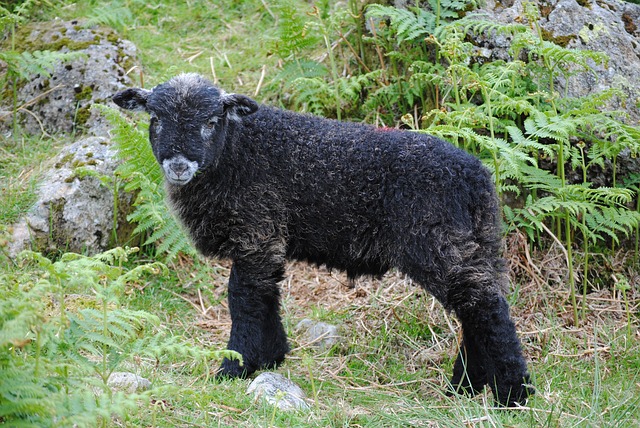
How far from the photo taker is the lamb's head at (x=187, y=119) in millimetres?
6254

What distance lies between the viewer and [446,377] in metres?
6.55

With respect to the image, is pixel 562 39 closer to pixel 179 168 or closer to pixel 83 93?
pixel 179 168

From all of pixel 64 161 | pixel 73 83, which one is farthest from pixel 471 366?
pixel 73 83

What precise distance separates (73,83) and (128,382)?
5575 mm

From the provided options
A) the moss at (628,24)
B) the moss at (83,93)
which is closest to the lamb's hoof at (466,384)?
the moss at (628,24)

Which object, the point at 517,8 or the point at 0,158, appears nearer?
the point at 517,8

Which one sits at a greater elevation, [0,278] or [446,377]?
[0,278]

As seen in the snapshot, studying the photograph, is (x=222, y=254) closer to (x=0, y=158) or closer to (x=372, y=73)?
(x=372, y=73)

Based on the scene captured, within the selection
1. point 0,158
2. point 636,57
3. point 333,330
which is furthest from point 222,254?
point 636,57

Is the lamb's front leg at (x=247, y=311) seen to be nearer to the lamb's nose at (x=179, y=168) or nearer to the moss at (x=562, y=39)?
the lamb's nose at (x=179, y=168)

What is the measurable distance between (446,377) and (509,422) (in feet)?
4.41

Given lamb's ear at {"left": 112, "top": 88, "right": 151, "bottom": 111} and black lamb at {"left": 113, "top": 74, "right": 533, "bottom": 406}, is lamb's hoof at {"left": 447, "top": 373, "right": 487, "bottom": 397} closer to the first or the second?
black lamb at {"left": 113, "top": 74, "right": 533, "bottom": 406}

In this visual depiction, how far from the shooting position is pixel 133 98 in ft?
22.1

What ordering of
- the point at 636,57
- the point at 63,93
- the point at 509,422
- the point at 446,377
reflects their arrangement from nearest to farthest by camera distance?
1. the point at 509,422
2. the point at 446,377
3. the point at 636,57
4. the point at 63,93
